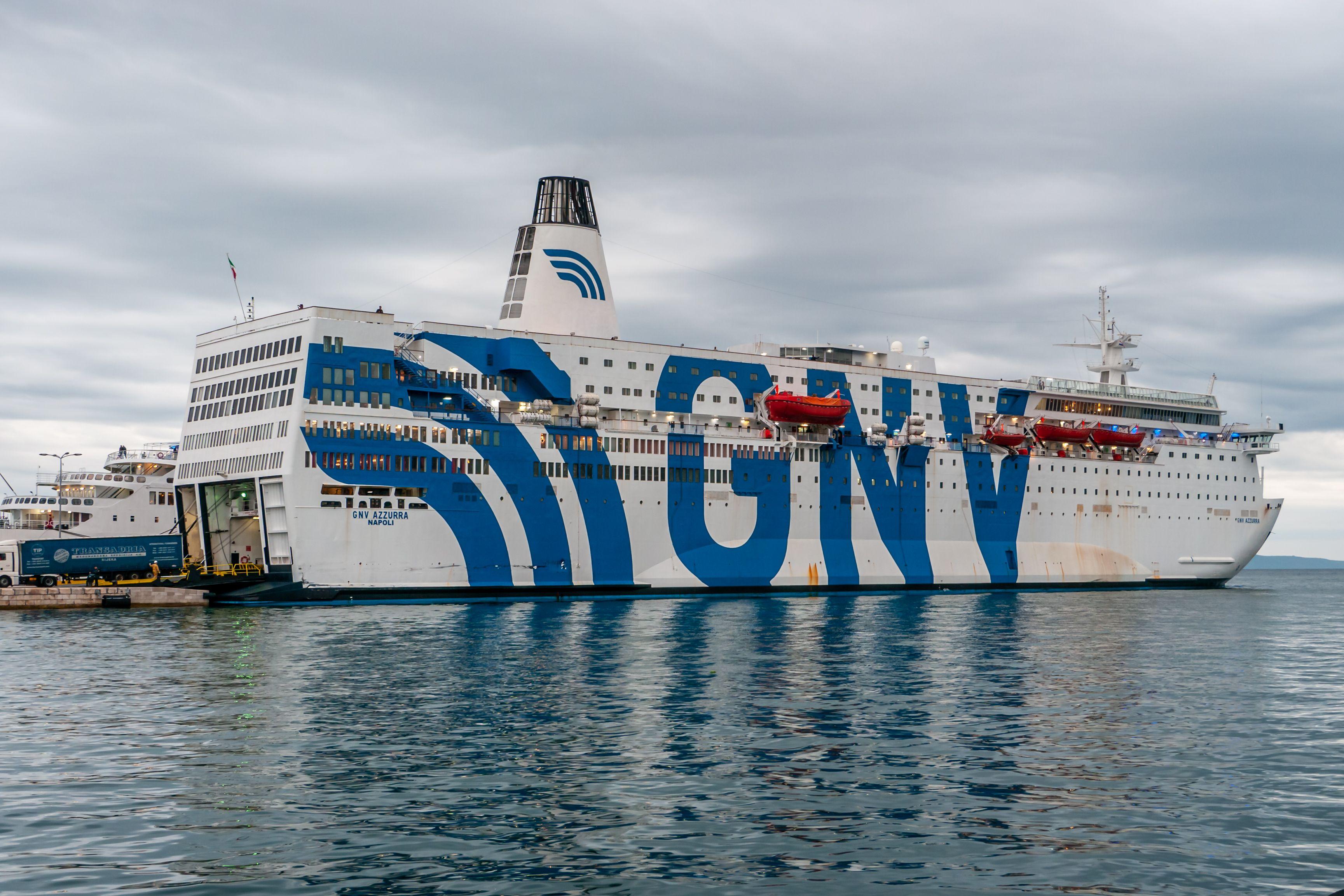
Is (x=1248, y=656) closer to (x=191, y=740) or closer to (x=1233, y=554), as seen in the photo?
(x=191, y=740)

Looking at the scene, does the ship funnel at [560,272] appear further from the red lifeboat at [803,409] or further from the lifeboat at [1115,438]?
the lifeboat at [1115,438]

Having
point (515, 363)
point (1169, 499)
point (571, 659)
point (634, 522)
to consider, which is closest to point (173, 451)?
point (515, 363)

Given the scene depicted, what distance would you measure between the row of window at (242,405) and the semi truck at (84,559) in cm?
734

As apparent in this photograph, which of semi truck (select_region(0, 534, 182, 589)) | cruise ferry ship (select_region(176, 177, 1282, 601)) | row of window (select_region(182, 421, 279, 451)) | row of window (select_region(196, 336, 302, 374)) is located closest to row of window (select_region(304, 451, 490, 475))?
cruise ferry ship (select_region(176, 177, 1282, 601))

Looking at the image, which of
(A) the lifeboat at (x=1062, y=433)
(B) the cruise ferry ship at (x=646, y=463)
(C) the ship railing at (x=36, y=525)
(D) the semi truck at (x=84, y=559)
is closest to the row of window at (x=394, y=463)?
(B) the cruise ferry ship at (x=646, y=463)

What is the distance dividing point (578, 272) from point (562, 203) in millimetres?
4431

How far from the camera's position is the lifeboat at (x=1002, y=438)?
83.2 metres

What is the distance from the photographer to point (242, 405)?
63656 mm

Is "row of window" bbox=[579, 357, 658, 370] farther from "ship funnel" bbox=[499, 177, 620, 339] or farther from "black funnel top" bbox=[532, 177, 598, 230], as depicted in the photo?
"black funnel top" bbox=[532, 177, 598, 230]

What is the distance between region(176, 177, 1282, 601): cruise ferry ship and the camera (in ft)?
197

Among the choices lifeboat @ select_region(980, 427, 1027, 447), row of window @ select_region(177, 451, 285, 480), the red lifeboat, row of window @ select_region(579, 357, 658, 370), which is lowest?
lifeboat @ select_region(980, 427, 1027, 447)

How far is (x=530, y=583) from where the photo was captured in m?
63.5

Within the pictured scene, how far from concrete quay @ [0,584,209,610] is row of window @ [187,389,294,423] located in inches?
394

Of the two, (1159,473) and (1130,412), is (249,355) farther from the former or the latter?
(1130,412)
